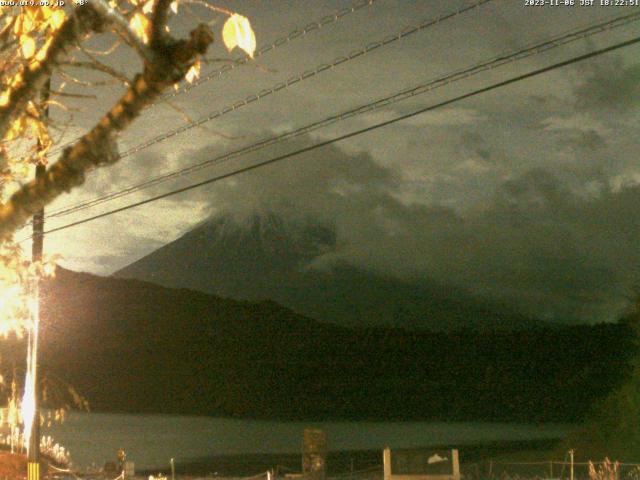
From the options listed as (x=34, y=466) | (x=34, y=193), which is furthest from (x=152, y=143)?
(x=34, y=193)

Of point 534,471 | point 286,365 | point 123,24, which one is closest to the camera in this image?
point 123,24

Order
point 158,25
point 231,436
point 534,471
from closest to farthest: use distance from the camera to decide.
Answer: point 158,25 → point 534,471 → point 231,436

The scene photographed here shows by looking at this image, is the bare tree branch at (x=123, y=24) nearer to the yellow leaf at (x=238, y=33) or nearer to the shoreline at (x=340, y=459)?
the yellow leaf at (x=238, y=33)

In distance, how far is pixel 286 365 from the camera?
179 meters

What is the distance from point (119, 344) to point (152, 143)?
167 m

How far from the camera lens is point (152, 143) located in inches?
640

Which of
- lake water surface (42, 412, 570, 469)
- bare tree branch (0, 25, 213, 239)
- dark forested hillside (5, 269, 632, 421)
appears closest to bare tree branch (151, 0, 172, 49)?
bare tree branch (0, 25, 213, 239)

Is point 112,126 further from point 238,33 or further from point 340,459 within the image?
point 340,459

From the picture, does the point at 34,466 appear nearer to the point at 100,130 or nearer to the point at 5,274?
the point at 5,274

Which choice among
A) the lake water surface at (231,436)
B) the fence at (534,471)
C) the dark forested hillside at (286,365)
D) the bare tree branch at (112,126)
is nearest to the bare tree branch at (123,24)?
the bare tree branch at (112,126)

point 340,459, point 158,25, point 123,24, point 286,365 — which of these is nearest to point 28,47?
point 123,24

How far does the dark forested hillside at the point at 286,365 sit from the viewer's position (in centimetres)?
12188

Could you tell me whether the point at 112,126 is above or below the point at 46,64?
below

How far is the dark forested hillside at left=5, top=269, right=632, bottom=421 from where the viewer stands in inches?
4798
